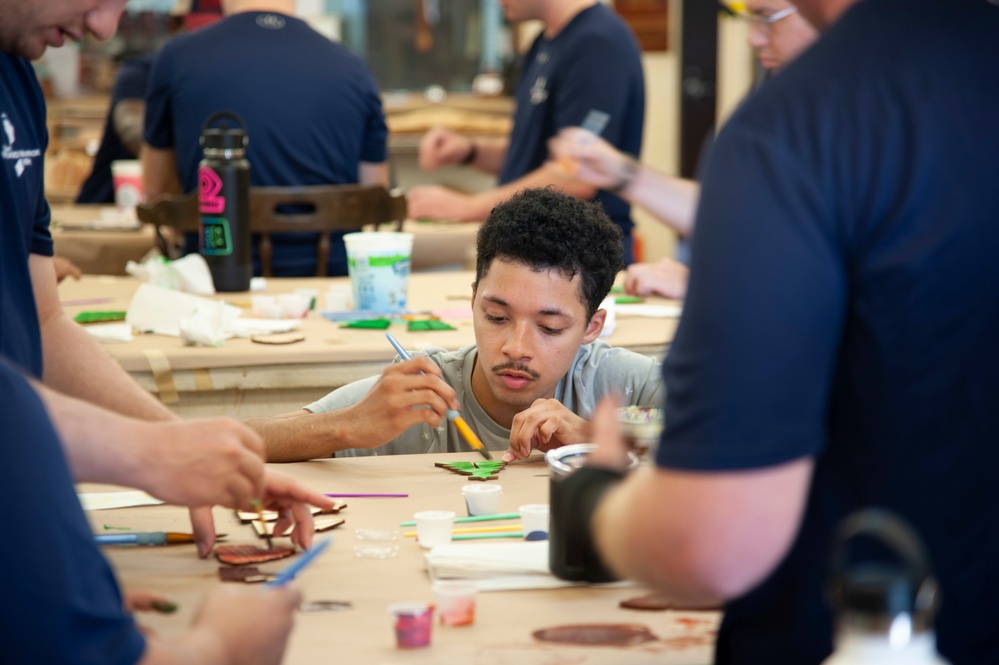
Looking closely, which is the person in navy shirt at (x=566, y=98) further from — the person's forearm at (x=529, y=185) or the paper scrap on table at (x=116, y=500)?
the paper scrap on table at (x=116, y=500)

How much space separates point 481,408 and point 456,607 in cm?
98

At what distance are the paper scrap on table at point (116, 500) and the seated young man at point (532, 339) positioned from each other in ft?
0.99

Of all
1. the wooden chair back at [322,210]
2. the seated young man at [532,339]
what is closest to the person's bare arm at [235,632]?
the seated young man at [532,339]

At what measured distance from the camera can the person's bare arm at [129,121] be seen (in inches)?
190

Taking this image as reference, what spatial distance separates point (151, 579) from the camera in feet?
4.66

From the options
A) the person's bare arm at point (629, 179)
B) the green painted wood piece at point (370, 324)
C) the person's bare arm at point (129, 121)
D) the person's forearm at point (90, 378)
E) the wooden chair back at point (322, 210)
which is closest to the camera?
the person's forearm at point (90, 378)

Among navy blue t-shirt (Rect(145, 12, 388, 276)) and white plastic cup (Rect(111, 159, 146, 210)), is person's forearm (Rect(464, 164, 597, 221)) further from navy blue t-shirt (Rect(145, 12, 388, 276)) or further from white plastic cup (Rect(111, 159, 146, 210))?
white plastic cup (Rect(111, 159, 146, 210))

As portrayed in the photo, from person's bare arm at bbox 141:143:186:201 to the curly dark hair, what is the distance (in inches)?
70.0

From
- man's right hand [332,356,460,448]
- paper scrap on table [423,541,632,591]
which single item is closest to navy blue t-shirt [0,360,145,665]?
paper scrap on table [423,541,632,591]

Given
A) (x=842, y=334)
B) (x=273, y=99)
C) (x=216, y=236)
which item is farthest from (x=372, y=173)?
→ (x=842, y=334)

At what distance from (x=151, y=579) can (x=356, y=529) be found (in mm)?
287

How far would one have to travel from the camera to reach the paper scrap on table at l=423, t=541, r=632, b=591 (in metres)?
1.40

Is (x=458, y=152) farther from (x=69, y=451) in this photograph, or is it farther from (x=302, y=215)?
(x=69, y=451)

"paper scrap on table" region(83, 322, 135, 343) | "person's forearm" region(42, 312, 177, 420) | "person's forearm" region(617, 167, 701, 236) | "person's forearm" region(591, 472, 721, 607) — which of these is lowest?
"paper scrap on table" region(83, 322, 135, 343)
